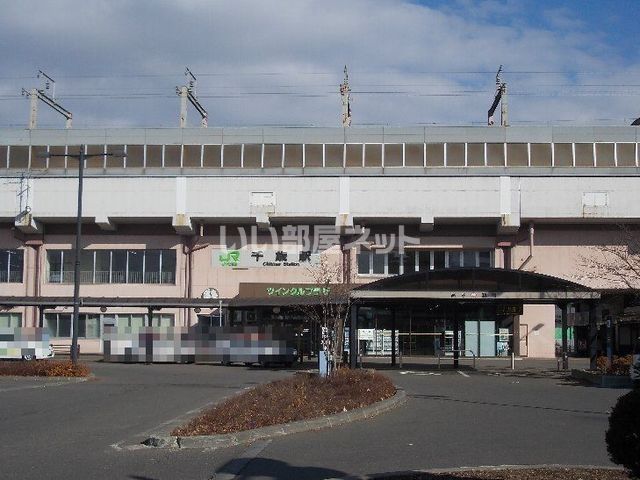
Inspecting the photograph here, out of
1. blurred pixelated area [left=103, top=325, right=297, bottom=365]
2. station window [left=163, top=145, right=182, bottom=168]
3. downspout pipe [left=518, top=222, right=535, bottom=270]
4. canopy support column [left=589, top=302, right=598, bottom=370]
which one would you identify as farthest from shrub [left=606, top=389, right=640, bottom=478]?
station window [left=163, top=145, right=182, bottom=168]

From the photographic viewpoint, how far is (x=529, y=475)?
905cm

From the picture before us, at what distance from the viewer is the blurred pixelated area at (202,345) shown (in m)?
36.3

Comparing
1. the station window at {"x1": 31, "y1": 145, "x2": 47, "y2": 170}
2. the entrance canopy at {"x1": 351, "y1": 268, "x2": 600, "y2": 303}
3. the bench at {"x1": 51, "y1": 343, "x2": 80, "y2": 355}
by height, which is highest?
the station window at {"x1": 31, "y1": 145, "x2": 47, "y2": 170}

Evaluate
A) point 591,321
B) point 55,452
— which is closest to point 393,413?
point 55,452

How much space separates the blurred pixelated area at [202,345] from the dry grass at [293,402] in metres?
15.2

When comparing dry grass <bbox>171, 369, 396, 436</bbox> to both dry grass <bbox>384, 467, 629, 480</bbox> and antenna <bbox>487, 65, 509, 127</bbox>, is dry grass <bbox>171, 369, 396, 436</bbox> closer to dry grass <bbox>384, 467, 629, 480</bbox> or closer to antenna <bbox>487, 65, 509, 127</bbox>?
dry grass <bbox>384, 467, 629, 480</bbox>

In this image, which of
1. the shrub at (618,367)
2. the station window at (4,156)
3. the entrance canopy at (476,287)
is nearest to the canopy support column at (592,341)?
the entrance canopy at (476,287)

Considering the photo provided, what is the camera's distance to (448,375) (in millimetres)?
31547

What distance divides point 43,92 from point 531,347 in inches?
1386

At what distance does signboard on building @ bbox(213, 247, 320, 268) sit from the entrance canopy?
1762cm

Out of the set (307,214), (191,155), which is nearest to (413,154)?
(307,214)

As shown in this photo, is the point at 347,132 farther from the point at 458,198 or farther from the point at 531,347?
the point at 531,347

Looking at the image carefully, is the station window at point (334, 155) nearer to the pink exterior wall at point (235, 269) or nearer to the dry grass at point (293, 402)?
the pink exterior wall at point (235, 269)

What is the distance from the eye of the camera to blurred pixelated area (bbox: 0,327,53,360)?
3734 centimetres
